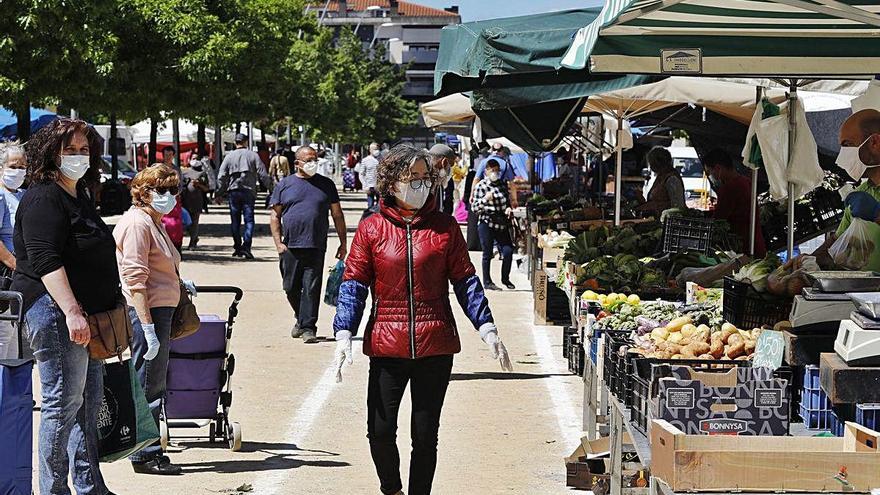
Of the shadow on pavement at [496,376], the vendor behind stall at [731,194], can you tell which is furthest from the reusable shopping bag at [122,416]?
the vendor behind stall at [731,194]

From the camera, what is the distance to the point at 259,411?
9.80 metres

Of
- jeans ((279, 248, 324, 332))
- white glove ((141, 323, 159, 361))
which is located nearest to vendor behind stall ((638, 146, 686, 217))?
jeans ((279, 248, 324, 332))

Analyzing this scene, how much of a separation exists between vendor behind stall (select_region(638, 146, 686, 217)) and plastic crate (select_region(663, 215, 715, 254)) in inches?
141

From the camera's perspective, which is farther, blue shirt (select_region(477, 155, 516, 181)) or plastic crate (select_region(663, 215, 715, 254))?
blue shirt (select_region(477, 155, 516, 181))

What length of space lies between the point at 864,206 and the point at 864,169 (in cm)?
50

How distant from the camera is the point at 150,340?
24.3ft

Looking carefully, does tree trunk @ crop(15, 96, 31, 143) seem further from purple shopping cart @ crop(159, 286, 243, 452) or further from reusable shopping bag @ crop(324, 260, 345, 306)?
purple shopping cart @ crop(159, 286, 243, 452)

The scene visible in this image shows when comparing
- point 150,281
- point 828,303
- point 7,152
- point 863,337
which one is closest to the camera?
point 863,337

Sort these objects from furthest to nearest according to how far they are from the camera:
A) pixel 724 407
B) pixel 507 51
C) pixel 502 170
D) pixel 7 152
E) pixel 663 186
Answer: pixel 502 170, pixel 663 186, pixel 7 152, pixel 507 51, pixel 724 407

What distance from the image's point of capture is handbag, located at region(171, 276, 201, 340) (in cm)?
776

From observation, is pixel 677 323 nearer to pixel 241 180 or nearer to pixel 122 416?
pixel 122 416

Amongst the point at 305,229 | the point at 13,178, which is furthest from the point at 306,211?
the point at 13,178

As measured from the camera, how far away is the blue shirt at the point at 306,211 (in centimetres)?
1288

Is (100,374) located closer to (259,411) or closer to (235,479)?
(235,479)
